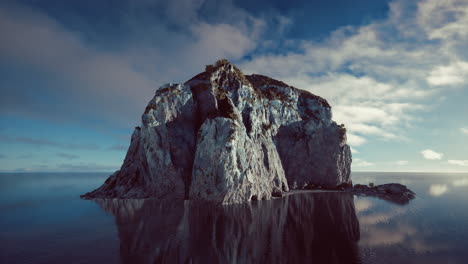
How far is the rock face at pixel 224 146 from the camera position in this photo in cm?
6028

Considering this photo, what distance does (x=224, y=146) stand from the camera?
59531mm

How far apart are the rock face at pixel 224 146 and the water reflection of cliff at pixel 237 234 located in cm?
1222

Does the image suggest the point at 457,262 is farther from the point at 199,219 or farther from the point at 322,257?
the point at 199,219

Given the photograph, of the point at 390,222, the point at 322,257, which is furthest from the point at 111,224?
the point at 390,222

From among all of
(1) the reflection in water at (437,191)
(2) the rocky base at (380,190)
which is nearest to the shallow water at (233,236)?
(2) the rocky base at (380,190)

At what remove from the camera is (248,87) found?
→ 83750 mm

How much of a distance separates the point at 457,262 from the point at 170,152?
6310cm

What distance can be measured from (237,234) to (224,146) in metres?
29.4

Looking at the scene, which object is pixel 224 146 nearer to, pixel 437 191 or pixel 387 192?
pixel 387 192

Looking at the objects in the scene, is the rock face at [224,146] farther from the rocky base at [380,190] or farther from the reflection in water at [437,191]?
the reflection in water at [437,191]

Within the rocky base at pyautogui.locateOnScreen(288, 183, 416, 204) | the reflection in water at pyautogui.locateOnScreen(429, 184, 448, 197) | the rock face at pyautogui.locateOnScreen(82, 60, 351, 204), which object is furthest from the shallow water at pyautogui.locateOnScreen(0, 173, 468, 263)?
the reflection in water at pyautogui.locateOnScreen(429, 184, 448, 197)

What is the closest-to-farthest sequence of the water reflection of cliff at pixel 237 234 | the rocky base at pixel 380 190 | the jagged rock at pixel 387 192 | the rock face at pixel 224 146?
the water reflection of cliff at pixel 237 234
the rock face at pixel 224 146
the jagged rock at pixel 387 192
the rocky base at pixel 380 190

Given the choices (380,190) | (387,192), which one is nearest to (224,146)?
(380,190)

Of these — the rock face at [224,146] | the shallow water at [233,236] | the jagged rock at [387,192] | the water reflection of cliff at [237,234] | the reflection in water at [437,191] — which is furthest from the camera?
the reflection in water at [437,191]
